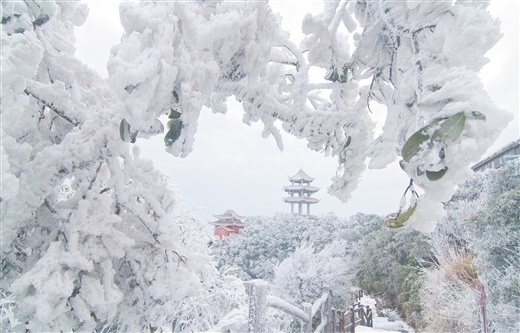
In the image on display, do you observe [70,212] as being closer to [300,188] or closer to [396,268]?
[396,268]

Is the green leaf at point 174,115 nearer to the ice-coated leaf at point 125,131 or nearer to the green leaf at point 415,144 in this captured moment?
the ice-coated leaf at point 125,131

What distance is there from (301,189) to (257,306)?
782 inches

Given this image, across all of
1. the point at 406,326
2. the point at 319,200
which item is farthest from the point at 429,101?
the point at 319,200

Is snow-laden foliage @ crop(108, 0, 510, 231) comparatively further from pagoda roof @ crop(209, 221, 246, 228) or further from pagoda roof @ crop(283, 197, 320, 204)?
pagoda roof @ crop(283, 197, 320, 204)

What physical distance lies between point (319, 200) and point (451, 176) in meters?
21.8

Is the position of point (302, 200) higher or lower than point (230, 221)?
higher

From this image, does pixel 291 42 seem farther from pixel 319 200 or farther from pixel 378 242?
pixel 319 200

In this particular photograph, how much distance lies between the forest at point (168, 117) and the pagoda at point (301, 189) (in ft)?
68.0

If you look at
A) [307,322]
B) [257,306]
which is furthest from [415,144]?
[307,322]

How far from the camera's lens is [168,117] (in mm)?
733

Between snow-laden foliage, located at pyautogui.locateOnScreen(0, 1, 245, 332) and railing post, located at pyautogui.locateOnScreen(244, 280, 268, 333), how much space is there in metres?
1.36

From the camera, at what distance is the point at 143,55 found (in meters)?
0.62

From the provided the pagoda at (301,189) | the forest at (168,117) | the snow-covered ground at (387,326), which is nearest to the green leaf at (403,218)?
the forest at (168,117)

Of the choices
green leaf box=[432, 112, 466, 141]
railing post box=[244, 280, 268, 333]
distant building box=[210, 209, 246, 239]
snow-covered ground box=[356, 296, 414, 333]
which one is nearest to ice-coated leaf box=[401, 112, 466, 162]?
green leaf box=[432, 112, 466, 141]
